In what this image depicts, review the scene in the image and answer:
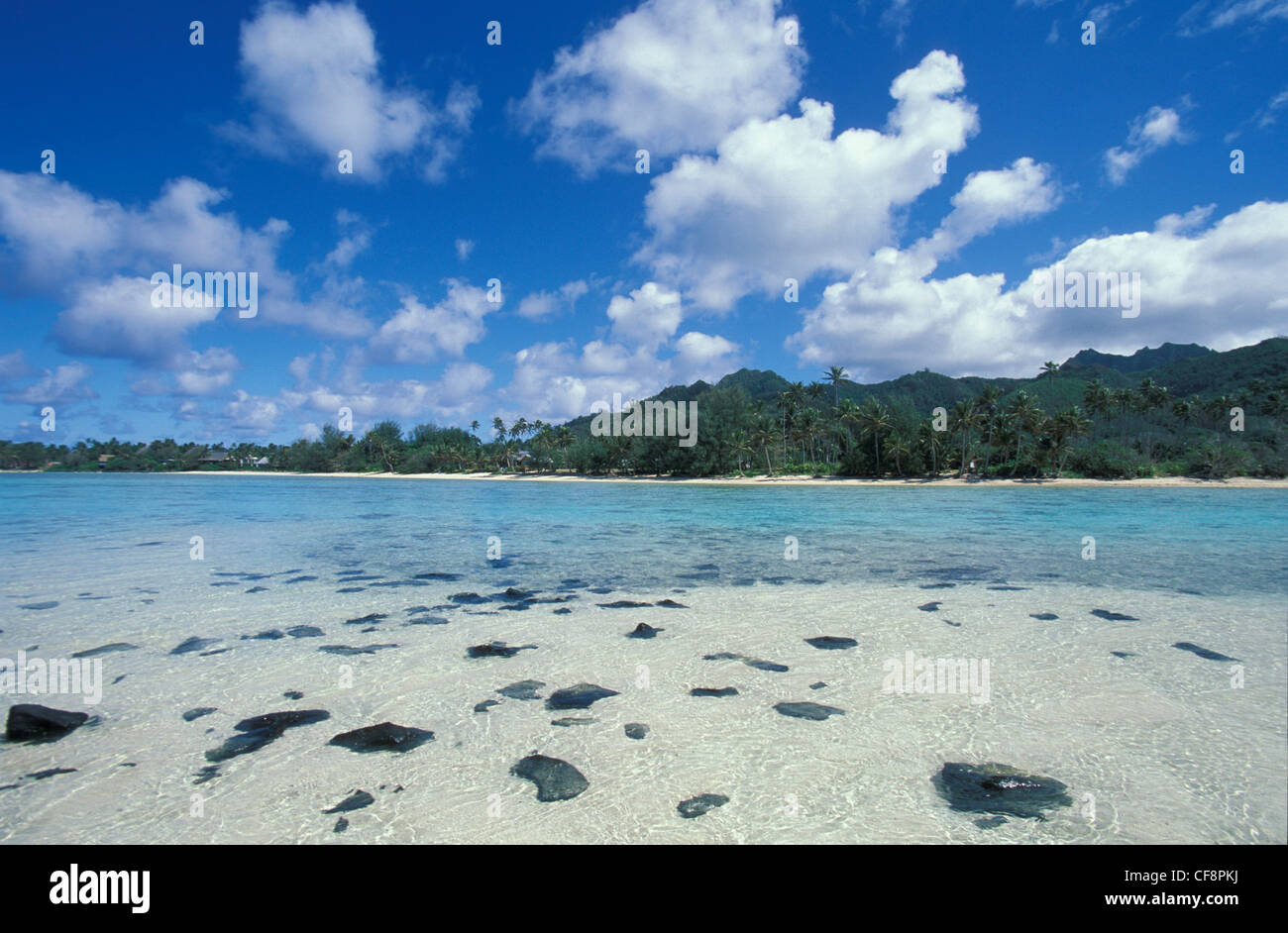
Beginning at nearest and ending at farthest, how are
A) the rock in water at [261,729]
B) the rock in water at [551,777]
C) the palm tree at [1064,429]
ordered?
the rock in water at [551,777] → the rock in water at [261,729] → the palm tree at [1064,429]

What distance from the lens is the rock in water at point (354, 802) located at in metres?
4.74

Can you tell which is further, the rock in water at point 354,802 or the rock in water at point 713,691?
the rock in water at point 713,691

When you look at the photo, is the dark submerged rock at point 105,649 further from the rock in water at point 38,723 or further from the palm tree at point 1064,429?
the palm tree at point 1064,429

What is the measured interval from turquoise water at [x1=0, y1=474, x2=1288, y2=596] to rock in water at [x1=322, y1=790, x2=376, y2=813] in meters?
9.04

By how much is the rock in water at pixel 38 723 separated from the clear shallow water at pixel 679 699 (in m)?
0.30

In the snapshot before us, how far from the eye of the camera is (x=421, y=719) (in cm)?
654

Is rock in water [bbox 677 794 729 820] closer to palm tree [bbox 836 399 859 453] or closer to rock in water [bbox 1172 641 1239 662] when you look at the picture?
rock in water [bbox 1172 641 1239 662]

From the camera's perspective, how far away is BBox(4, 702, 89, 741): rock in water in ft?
19.9

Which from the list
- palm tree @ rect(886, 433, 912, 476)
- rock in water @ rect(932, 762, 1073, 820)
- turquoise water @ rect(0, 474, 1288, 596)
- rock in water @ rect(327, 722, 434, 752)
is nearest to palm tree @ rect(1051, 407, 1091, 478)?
palm tree @ rect(886, 433, 912, 476)

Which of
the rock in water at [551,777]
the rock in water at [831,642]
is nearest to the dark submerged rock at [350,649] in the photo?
the rock in water at [551,777]

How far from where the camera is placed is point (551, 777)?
5.28 meters

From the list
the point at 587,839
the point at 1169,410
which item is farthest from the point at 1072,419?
the point at 587,839

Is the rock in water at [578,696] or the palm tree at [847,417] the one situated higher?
the palm tree at [847,417]
